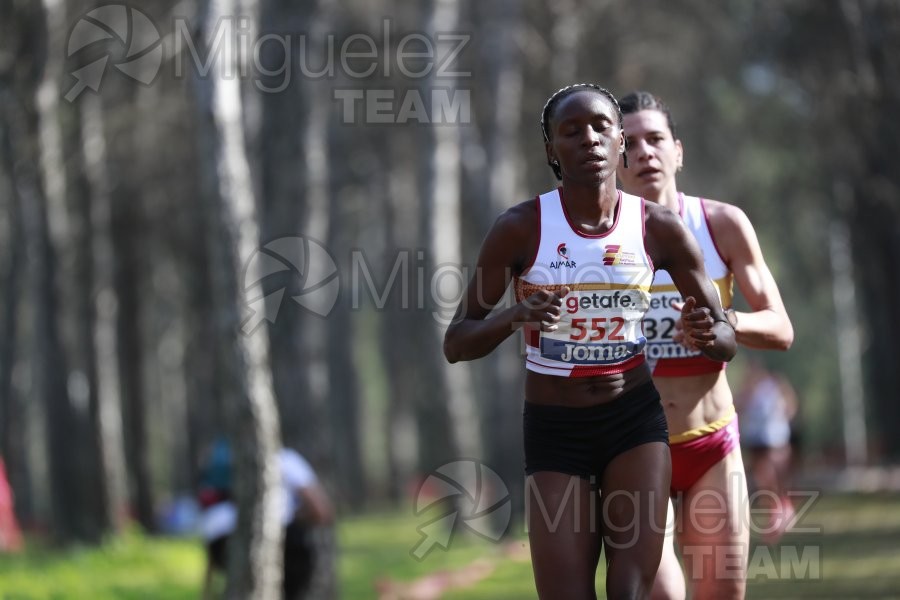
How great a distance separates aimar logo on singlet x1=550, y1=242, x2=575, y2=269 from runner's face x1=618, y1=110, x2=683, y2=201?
103 cm

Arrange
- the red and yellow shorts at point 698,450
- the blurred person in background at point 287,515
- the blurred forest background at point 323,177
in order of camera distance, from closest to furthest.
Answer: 1. the red and yellow shorts at point 698,450
2. the blurred person in background at point 287,515
3. the blurred forest background at point 323,177

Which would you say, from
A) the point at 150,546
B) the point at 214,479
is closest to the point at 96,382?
the point at 150,546

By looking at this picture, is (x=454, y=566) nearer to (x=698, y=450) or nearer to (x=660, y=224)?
(x=698, y=450)

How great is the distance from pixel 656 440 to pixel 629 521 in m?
0.30

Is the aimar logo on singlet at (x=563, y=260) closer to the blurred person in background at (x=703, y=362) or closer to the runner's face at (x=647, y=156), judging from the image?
the blurred person in background at (x=703, y=362)

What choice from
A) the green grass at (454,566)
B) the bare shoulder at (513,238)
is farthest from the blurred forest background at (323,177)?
the bare shoulder at (513,238)

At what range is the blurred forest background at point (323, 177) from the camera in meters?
12.1

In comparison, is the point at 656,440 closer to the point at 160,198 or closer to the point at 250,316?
the point at 250,316

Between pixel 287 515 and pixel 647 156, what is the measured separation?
5047mm

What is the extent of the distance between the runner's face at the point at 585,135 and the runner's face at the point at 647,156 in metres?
0.93

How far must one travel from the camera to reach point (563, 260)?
471cm

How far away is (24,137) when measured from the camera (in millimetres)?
16156

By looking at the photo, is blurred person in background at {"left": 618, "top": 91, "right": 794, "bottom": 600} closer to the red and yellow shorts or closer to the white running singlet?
the red and yellow shorts

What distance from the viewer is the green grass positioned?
10867 millimetres
